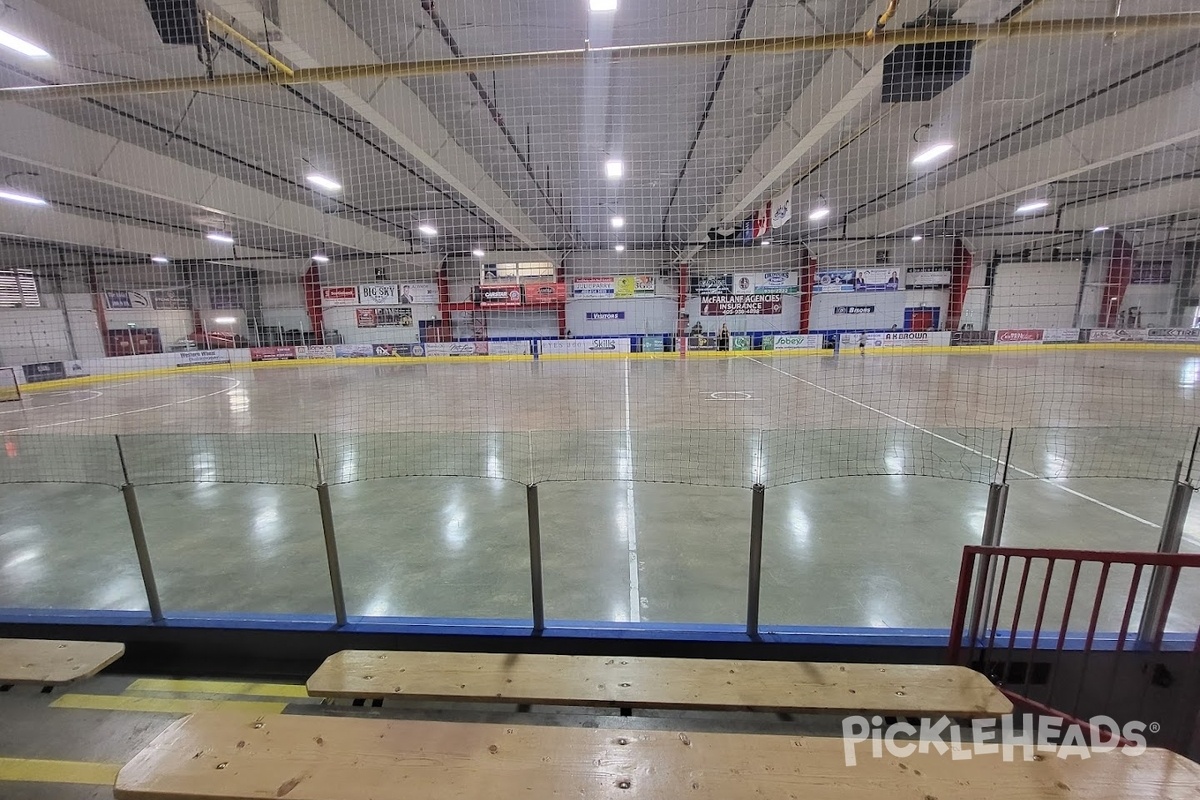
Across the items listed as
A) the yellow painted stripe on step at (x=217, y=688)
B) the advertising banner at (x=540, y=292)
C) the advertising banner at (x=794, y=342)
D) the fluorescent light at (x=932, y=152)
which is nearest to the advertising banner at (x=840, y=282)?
the advertising banner at (x=794, y=342)

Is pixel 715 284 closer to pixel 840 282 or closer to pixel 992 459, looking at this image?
pixel 840 282

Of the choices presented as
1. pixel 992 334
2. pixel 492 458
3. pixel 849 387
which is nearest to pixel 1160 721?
pixel 492 458

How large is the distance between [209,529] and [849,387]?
13.9 m

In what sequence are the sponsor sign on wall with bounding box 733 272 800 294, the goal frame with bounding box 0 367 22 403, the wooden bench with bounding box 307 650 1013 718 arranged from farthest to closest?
the sponsor sign on wall with bounding box 733 272 800 294 → the goal frame with bounding box 0 367 22 403 → the wooden bench with bounding box 307 650 1013 718

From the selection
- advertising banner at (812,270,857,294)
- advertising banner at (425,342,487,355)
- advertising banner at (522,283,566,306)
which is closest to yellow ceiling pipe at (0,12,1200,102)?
advertising banner at (522,283,566,306)

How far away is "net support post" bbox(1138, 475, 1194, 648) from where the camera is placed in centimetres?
212

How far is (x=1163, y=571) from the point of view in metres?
2.19

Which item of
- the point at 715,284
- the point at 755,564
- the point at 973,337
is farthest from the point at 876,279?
the point at 755,564

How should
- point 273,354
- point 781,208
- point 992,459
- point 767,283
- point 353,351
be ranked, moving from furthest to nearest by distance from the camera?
point 273,354 → point 353,351 → point 767,283 → point 781,208 → point 992,459

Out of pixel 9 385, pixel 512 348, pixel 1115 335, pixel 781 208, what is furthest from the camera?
pixel 1115 335

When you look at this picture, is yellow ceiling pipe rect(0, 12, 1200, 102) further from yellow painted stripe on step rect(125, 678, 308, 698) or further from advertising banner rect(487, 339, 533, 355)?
advertising banner rect(487, 339, 533, 355)

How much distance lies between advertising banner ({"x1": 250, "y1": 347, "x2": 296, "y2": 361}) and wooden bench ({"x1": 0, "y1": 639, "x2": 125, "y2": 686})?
2420 cm

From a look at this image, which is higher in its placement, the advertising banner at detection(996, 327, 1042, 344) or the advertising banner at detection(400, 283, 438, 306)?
the advertising banner at detection(400, 283, 438, 306)

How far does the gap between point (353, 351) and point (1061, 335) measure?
120 feet
